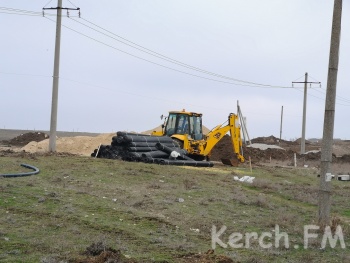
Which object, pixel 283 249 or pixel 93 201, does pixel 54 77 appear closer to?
pixel 93 201

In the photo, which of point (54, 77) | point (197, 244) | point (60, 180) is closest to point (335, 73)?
point (197, 244)

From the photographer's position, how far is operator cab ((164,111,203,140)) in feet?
99.1

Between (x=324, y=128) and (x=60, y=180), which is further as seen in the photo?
(x=60, y=180)

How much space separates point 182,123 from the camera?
99.4 feet

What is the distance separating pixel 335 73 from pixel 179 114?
16182mm

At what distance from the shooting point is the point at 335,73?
14422 millimetres

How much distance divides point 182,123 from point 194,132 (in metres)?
0.89

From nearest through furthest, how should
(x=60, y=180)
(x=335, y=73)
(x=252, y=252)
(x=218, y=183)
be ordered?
1. (x=252, y=252)
2. (x=335, y=73)
3. (x=60, y=180)
4. (x=218, y=183)

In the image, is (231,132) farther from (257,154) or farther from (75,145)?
(257,154)

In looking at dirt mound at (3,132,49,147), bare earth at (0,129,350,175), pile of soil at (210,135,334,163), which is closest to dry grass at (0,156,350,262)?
bare earth at (0,129,350,175)

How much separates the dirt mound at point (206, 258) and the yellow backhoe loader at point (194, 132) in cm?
1943

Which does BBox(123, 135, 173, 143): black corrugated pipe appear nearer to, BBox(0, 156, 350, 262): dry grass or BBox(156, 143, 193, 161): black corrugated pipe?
BBox(156, 143, 193, 161): black corrugated pipe

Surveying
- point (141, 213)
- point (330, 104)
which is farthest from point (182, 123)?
point (141, 213)

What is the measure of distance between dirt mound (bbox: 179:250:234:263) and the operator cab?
66.6ft
